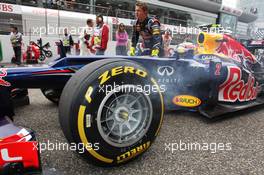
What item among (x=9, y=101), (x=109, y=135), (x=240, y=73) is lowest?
(x=109, y=135)

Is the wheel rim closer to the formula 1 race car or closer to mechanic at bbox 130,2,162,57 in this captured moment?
the formula 1 race car

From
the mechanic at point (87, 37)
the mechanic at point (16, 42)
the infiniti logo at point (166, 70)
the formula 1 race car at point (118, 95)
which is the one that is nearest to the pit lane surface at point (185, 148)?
the formula 1 race car at point (118, 95)

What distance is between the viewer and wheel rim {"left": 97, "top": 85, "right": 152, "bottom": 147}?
1.59 meters

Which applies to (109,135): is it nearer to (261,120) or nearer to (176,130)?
(176,130)

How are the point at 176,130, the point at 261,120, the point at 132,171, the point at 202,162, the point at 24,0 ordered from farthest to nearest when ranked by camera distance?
the point at 24,0
the point at 261,120
the point at 176,130
the point at 202,162
the point at 132,171

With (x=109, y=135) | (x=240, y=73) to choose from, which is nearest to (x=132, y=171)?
(x=109, y=135)

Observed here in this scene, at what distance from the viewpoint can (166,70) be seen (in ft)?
8.19

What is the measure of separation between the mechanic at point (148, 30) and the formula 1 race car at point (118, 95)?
494mm

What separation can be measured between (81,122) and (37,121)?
1.39 meters

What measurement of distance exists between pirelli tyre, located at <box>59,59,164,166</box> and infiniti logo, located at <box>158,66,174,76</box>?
74 centimetres

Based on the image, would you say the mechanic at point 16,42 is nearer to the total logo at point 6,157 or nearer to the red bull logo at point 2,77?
the red bull logo at point 2,77

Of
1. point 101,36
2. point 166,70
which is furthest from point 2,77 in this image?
point 101,36

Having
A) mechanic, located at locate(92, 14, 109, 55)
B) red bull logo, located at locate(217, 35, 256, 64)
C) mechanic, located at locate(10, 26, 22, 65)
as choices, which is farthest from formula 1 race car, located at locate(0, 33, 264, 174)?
mechanic, located at locate(10, 26, 22, 65)

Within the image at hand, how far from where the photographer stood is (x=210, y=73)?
2.58 meters
